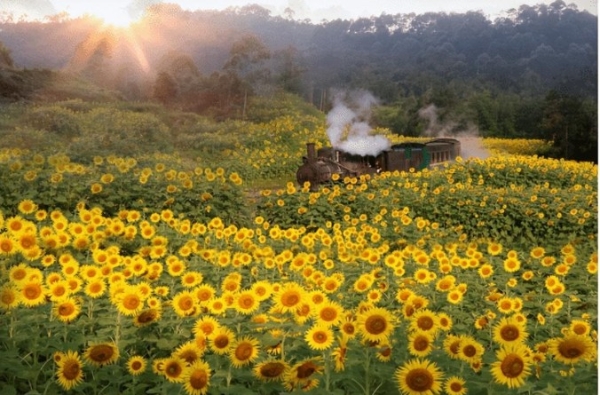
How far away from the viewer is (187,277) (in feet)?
8.66

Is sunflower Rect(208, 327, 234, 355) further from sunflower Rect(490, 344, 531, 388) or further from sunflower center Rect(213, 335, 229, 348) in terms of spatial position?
sunflower Rect(490, 344, 531, 388)

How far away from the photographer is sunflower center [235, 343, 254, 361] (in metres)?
1.69

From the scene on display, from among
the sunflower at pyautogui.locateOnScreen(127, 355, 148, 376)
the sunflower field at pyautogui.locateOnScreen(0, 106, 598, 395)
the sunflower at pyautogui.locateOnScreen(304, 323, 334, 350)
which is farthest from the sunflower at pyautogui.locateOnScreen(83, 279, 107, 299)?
the sunflower at pyautogui.locateOnScreen(304, 323, 334, 350)

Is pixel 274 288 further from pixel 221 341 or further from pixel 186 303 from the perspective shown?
pixel 221 341

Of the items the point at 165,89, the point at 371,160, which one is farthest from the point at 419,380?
the point at 371,160

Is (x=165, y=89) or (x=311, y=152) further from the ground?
(x=165, y=89)

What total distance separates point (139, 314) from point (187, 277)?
56 centimetres

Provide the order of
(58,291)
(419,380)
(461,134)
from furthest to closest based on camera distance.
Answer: (461,134), (58,291), (419,380)

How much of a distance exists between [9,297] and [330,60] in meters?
5.03

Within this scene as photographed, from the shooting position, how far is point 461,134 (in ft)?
30.9

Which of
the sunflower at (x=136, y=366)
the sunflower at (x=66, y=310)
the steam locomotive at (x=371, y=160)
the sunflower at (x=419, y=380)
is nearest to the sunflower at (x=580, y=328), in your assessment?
the sunflower at (x=419, y=380)

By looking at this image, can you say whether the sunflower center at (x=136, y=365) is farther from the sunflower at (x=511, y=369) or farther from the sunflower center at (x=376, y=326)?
the sunflower at (x=511, y=369)

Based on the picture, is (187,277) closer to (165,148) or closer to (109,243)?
(109,243)

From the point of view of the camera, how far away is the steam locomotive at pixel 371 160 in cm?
822
